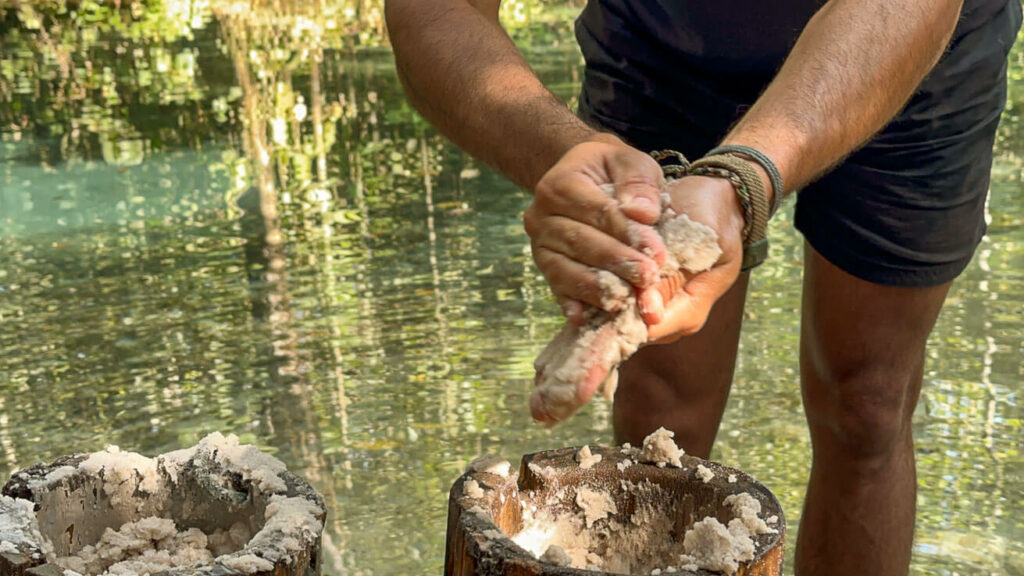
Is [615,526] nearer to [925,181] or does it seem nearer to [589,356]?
[589,356]

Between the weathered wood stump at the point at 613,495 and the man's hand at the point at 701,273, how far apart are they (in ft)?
0.99

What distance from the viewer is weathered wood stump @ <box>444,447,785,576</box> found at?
6.03ft

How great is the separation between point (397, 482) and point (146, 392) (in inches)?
38.7

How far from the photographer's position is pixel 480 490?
1.85 meters

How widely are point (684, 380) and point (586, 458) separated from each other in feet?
2.68

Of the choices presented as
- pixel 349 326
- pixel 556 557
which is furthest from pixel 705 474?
pixel 349 326

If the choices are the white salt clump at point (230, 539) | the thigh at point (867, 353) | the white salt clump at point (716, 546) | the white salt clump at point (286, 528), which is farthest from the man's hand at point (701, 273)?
the thigh at point (867, 353)

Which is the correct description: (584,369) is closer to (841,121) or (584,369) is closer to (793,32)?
(841,121)

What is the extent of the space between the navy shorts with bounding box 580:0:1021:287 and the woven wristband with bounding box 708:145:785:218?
766mm

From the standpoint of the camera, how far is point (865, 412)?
2.56 metres

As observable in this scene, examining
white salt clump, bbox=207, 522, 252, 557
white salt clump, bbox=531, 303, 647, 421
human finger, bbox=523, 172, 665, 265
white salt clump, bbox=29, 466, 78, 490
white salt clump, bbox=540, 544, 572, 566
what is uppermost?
human finger, bbox=523, 172, 665, 265

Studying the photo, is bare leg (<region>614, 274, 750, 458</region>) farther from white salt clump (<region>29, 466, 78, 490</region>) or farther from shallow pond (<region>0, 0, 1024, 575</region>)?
white salt clump (<region>29, 466, 78, 490</region>)

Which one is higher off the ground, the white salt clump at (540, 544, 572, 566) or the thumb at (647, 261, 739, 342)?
the thumb at (647, 261, 739, 342)

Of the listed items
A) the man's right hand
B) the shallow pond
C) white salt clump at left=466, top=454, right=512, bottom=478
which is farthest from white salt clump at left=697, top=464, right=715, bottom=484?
the shallow pond
